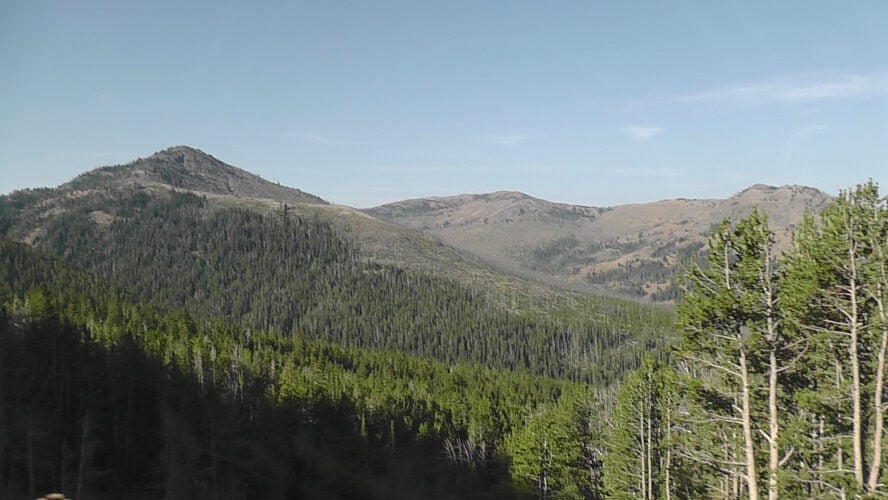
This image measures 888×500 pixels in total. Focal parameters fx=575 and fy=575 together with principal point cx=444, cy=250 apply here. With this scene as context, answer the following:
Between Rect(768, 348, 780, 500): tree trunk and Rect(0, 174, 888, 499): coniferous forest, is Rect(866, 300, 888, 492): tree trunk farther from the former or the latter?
Rect(768, 348, 780, 500): tree trunk

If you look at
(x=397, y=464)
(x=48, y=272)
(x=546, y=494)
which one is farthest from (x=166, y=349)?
→ (x=48, y=272)

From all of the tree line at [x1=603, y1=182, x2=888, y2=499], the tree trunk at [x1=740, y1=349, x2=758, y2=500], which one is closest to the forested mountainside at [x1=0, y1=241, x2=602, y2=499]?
the tree line at [x1=603, y1=182, x2=888, y2=499]

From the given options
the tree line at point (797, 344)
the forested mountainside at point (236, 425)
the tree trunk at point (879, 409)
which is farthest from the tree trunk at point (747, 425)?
the forested mountainside at point (236, 425)

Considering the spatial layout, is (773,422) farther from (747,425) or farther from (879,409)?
(879,409)

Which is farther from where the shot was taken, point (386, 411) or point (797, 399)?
point (386, 411)

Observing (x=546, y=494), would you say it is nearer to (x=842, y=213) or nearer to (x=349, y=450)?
(x=349, y=450)

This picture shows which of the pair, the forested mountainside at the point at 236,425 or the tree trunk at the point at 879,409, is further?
the forested mountainside at the point at 236,425

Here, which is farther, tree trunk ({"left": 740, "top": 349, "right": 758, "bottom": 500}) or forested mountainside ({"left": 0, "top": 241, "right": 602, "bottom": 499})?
forested mountainside ({"left": 0, "top": 241, "right": 602, "bottom": 499})

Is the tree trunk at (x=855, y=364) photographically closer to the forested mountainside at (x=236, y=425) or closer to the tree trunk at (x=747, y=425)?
the tree trunk at (x=747, y=425)
